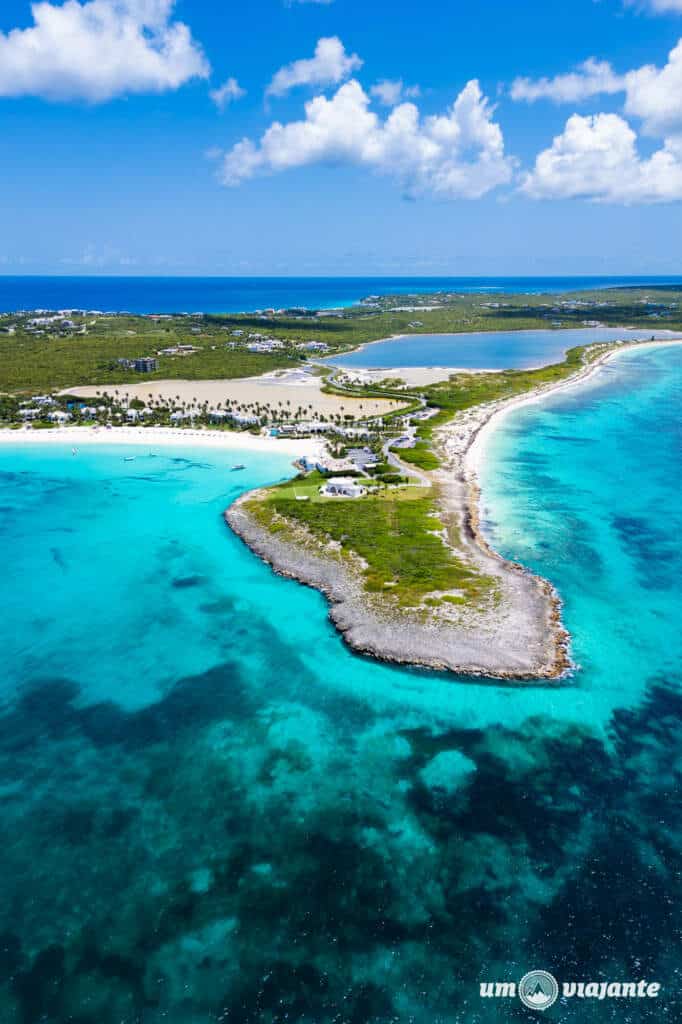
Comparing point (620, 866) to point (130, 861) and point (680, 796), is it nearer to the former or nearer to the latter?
point (680, 796)

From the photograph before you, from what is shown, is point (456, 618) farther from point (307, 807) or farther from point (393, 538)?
point (307, 807)

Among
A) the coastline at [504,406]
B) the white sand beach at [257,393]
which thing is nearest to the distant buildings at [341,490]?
the coastline at [504,406]

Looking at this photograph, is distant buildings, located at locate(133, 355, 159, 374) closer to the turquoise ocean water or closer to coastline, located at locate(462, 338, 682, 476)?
coastline, located at locate(462, 338, 682, 476)

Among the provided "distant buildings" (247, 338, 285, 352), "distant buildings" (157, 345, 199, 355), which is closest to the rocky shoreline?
"distant buildings" (157, 345, 199, 355)

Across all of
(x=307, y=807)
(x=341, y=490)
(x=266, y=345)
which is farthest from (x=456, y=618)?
(x=266, y=345)

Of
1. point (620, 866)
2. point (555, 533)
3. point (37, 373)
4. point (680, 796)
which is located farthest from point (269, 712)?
point (37, 373)
